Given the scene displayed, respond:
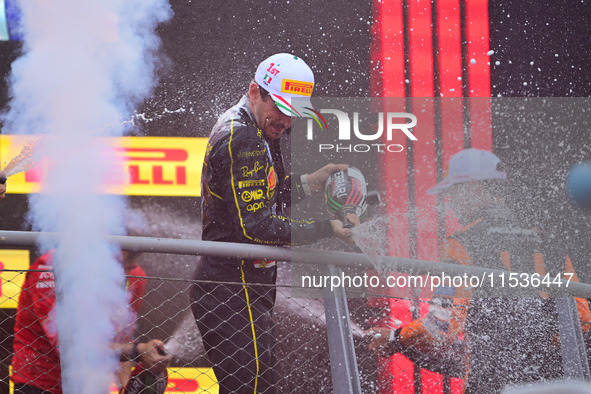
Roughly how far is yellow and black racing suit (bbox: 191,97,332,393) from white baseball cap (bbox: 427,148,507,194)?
1392 millimetres

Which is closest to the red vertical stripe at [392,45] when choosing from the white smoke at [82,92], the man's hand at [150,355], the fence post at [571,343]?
the white smoke at [82,92]

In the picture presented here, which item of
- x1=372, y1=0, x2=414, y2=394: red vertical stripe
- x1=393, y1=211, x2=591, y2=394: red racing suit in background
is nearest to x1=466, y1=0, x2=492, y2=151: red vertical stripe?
x1=372, y1=0, x2=414, y2=394: red vertical stripe

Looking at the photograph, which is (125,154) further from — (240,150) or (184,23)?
(240,150)

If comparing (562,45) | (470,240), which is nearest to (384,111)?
(470,240)

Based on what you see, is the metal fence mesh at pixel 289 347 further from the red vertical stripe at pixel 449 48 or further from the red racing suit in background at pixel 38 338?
the red vertical stripe at pixel 449 48

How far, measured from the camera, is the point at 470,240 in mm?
3422

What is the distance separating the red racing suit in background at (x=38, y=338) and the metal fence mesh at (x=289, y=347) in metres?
0.79

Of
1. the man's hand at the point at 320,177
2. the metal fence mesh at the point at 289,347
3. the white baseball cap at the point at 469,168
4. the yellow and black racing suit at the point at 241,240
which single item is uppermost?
the white baseball cap at the point at 469,168

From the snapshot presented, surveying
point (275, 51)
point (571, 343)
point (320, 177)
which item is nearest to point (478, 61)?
point (275, 51)

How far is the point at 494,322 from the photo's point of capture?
3.17 meters

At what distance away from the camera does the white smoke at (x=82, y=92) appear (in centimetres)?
314

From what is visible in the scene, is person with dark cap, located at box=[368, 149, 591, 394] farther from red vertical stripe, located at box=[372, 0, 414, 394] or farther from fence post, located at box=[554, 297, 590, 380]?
fence post, located at box=[554, 297, 590, 380]

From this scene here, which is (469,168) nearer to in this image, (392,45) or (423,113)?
(423,113)

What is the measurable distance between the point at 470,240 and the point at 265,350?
1.61 m
